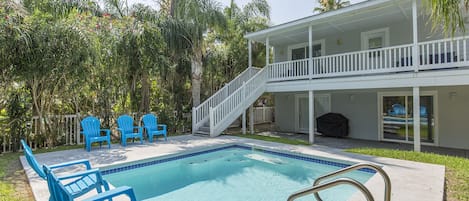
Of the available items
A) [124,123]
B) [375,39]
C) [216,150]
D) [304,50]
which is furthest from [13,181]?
[375,39]

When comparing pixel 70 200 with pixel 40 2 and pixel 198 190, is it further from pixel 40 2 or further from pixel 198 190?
pixel 40 2

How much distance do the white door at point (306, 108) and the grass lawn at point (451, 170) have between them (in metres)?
5.78

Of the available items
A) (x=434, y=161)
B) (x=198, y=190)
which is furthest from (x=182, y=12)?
(x=434, y=161)

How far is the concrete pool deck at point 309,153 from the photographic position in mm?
4227

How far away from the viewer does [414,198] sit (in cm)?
395

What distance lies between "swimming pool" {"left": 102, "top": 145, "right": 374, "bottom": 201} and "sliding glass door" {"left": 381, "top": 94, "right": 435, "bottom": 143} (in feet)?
18.5

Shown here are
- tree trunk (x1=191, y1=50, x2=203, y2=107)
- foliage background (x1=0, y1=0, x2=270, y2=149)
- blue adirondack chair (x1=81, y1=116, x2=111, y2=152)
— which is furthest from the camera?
tree trunk (x1=191, y1=50, x2=203, y2=107)

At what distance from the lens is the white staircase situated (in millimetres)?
10836

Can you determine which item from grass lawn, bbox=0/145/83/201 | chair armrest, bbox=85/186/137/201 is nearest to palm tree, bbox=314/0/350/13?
grass lawn, bbox=0/145/83/201

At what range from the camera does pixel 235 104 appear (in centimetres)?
1128

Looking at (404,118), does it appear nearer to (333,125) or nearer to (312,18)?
(333,125)

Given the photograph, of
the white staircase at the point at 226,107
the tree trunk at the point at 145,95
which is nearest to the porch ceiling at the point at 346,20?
the white staircase at the point at 226,107

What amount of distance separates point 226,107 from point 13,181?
24.1 ft

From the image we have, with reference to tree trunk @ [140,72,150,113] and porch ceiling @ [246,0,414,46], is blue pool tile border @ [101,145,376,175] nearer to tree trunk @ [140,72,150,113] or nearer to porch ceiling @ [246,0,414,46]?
tree trunk @ [140,72,150,113]
